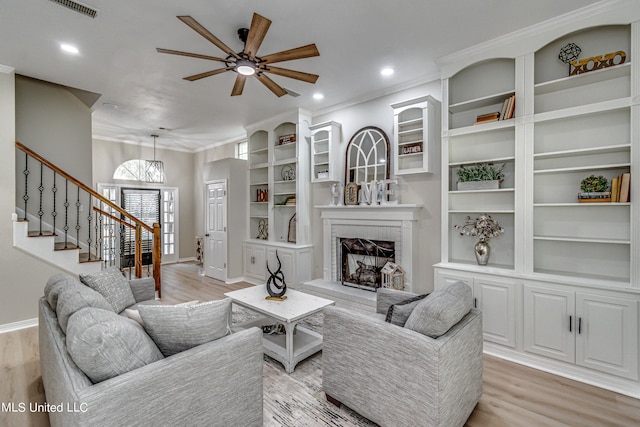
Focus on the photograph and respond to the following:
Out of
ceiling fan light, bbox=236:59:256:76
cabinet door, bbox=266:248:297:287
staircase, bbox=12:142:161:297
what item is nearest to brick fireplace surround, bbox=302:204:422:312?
cabinet door, bbox=266:248:297:287

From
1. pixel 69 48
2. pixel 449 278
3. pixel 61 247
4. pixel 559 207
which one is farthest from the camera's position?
pixel 61 247

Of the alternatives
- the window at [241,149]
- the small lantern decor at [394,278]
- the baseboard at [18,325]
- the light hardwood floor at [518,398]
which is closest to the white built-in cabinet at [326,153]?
the small lantern decor at [394,278]

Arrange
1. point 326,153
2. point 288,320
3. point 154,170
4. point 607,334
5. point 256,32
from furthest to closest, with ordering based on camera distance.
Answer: point 154,170 → point 326,153 → point 288,320 → point 607,334 → point 256,32

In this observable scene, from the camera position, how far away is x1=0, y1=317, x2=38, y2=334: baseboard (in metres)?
3.58

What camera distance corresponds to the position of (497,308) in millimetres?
2988

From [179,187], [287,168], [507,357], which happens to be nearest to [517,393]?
[507,357]

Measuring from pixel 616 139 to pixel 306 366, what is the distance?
3457 mm

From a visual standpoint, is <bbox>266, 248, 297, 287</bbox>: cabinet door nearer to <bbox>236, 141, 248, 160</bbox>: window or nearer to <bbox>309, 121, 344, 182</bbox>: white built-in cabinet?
<bbox>309, 121, 344, 182</bbox>: white built-in cabinet

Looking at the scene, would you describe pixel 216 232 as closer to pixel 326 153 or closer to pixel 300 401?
pixel 326 153

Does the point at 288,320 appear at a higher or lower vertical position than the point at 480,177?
lower

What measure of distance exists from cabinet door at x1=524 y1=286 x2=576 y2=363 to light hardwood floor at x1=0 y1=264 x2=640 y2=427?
0.71 feet

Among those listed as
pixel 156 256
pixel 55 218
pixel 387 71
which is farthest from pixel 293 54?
pixel 55 218

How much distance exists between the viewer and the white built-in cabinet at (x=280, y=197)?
204 inches

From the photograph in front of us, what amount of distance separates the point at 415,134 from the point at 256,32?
2436 mm
